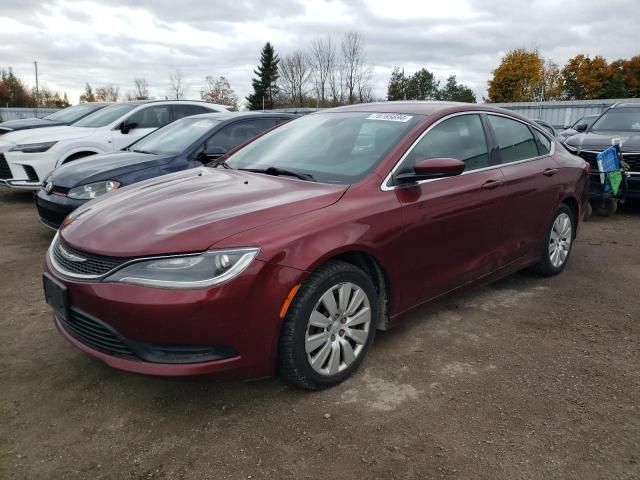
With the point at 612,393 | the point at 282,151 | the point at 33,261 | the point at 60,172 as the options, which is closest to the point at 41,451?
the point at 282,151

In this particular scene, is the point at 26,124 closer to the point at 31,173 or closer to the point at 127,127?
the point at 31,173

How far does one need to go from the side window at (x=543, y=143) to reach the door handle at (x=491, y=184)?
99cm

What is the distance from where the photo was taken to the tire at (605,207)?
7.89 metres

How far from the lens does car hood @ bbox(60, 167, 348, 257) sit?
8.14 ft

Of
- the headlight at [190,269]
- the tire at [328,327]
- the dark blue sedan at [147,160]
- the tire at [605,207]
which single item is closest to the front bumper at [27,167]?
the dark blue sedan at [147,160]

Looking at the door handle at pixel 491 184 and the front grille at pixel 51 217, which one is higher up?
the door handle at pixel 491 184

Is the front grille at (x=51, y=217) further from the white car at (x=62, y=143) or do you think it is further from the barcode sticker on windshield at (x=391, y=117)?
the barcode sticker on windshield at (x=391, y=117)

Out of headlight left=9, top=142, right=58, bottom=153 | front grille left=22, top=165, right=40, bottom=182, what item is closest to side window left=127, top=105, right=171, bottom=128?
headlight left=9, top=142, right=58, bottom=153

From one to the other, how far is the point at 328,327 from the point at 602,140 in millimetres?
7099

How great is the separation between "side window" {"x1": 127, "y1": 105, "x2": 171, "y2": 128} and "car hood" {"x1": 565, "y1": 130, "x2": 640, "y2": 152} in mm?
6924

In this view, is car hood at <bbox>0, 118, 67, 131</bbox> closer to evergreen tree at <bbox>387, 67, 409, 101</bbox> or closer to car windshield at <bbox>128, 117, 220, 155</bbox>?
car windshield at <bbox>128, 117, 220, 155</bbox>

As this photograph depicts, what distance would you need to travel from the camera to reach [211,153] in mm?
5684

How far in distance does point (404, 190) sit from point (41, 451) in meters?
2.36

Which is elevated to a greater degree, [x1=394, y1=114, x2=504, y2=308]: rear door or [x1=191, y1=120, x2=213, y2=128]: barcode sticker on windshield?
[x1=191, y1=120, x2=213, y2=128]: barcode sticker on windshield
